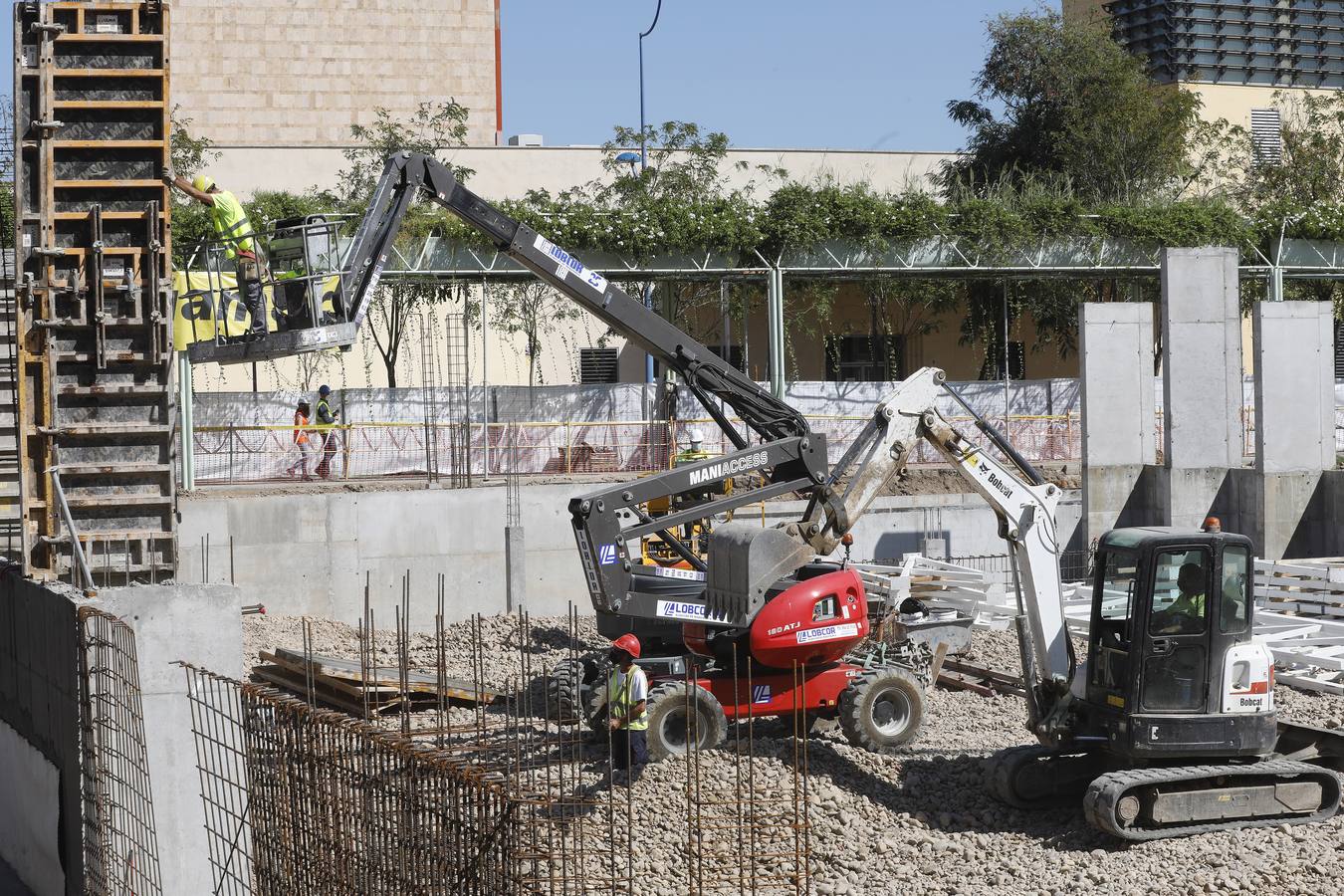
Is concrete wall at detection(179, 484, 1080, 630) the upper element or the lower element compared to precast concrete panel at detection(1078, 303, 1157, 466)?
lower

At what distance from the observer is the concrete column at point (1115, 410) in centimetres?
2647

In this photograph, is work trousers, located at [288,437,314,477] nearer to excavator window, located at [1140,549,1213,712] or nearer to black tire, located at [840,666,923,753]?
black tire, located at [840,666,923,753]

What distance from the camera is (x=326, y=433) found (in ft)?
93.2

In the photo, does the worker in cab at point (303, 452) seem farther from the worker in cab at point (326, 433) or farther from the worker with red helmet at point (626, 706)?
the worker with red helmet at point (626, 706)

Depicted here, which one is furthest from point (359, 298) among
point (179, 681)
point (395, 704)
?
point (179, 681)

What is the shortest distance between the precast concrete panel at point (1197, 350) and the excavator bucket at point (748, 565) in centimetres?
1457

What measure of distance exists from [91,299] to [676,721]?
20.9 feet

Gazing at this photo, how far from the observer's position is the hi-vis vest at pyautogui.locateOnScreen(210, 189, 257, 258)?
1323 centimetres

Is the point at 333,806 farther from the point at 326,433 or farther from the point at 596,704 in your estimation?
the point at 326,433

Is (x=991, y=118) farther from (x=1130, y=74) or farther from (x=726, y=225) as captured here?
(x=726, y=225)

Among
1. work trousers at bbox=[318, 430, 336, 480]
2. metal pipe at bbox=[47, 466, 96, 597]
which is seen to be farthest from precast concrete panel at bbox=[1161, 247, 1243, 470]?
metal pipe at bbox=[47, 466, 96, 597]

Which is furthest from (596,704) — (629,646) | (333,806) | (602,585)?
(333,806)

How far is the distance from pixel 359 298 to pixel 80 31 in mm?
4014

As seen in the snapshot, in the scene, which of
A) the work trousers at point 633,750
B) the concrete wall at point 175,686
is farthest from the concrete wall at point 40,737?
the work trousers at point 633,750
